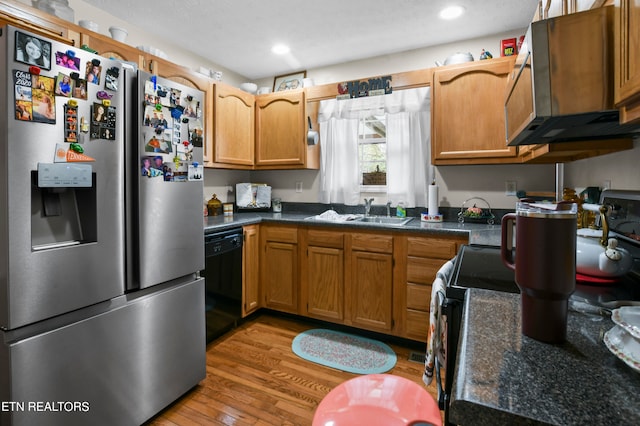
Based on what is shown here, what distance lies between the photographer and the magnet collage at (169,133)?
1.61m

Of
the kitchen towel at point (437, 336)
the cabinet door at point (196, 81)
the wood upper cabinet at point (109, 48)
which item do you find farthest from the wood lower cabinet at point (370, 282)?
the wood upper cabinet at point (109, 48)

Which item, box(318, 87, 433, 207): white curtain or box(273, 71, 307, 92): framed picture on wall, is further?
box(273, 71, 307, 92): framed picture on wall

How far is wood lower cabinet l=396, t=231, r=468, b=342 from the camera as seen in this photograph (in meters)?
2.34

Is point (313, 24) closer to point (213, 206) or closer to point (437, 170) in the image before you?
point (437, 170)

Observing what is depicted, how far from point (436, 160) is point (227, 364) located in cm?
218

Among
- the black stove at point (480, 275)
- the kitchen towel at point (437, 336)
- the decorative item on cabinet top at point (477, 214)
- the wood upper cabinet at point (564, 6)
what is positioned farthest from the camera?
the decorative item on cabinet top at point (477, 214)

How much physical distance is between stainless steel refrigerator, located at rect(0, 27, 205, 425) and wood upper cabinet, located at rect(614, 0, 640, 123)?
174 centimetres

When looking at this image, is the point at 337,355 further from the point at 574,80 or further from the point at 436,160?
the point at 574,80

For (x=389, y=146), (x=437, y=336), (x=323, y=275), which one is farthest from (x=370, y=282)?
(x=437, y=336)

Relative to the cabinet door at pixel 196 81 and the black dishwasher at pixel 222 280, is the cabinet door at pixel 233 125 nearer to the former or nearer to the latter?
the cabinet door at pixel 196 81

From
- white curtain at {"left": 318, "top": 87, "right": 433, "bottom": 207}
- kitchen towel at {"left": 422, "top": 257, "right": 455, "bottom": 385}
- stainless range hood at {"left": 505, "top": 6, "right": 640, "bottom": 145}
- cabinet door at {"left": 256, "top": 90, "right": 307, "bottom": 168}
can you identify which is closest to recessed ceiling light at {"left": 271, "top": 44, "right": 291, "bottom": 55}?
cabinet door at {"left": 256, "top": 90, "right": 307, "bottom": 168}

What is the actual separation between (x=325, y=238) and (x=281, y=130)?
48.1 inches

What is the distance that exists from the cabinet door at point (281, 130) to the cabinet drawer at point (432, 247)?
53.0 inches

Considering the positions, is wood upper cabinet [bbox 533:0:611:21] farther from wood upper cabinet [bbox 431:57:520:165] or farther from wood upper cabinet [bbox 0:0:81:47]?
wood upper cabinet [bbox 0:0:81:47]
